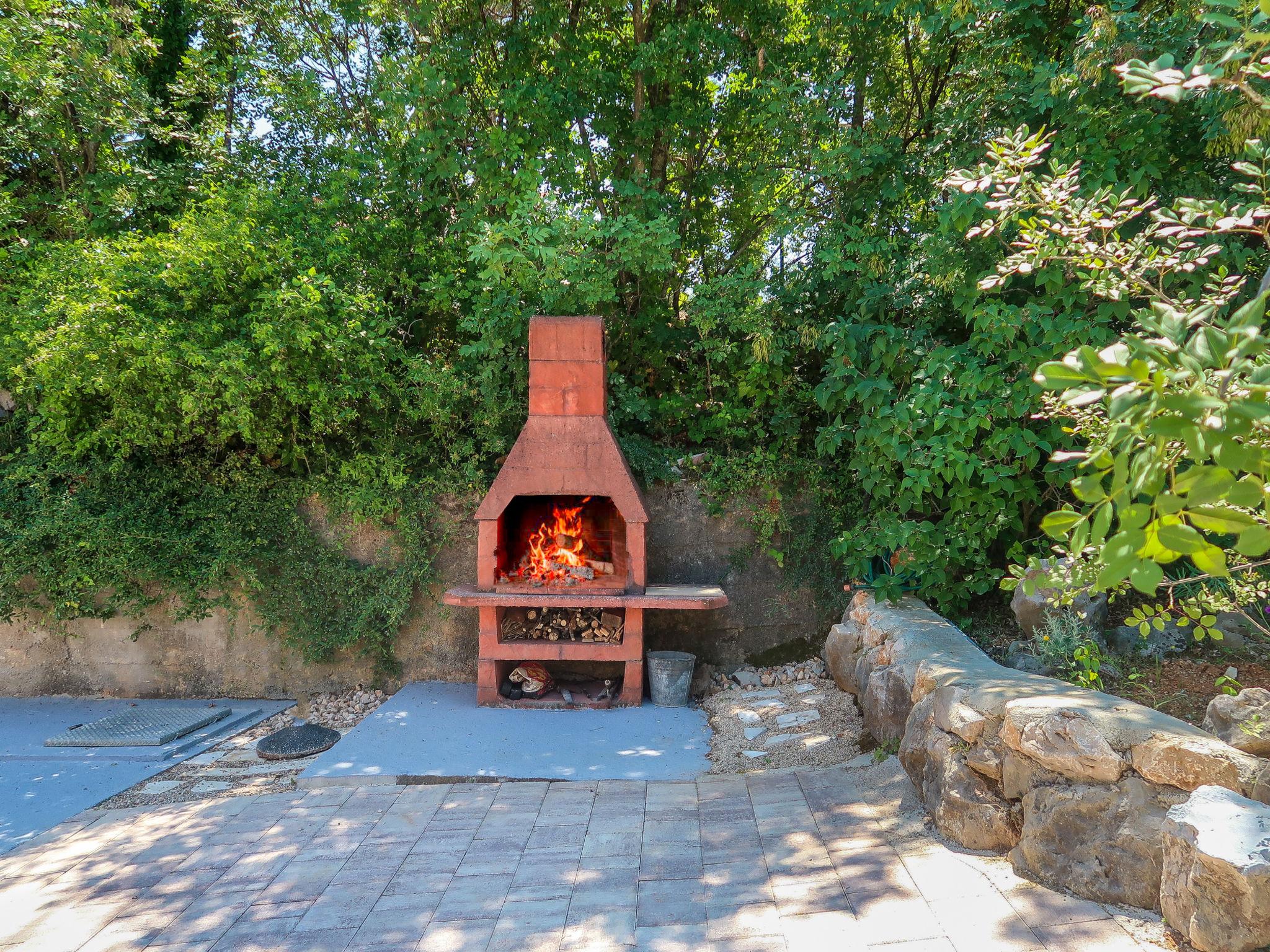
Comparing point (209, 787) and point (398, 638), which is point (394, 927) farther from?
point (398, 638)

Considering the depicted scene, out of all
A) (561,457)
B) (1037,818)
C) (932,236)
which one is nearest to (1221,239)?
(932,236)

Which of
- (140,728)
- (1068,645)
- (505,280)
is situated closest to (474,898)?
(1068,645)

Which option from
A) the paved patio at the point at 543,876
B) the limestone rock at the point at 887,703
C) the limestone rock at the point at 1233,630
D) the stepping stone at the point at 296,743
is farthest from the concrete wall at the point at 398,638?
the limestone rock at the point at 1233,630

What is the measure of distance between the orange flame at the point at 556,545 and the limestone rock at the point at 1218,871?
431 centimetres

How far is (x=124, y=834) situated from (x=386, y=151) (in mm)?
5845

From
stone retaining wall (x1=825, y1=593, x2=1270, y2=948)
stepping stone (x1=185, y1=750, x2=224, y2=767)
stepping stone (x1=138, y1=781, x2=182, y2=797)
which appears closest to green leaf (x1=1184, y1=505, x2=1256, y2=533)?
stone retaining wall (x1=825, y1=593, x2=1270, y2=948)

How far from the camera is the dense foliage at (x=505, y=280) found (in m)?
5.54

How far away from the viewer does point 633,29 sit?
26.3 feet

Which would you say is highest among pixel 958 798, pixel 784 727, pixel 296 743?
pixel 958 798

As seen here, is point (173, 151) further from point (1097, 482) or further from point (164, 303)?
point (1097, 482)

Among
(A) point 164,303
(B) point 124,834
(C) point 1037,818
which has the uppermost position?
(A) point 164,303

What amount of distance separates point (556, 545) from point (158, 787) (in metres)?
3.06

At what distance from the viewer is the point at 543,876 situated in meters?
3.62

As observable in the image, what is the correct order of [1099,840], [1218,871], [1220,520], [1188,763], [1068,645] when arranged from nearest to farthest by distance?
[1220,520], [1218,871], [1188,763], [1099,840], [1068,645]
